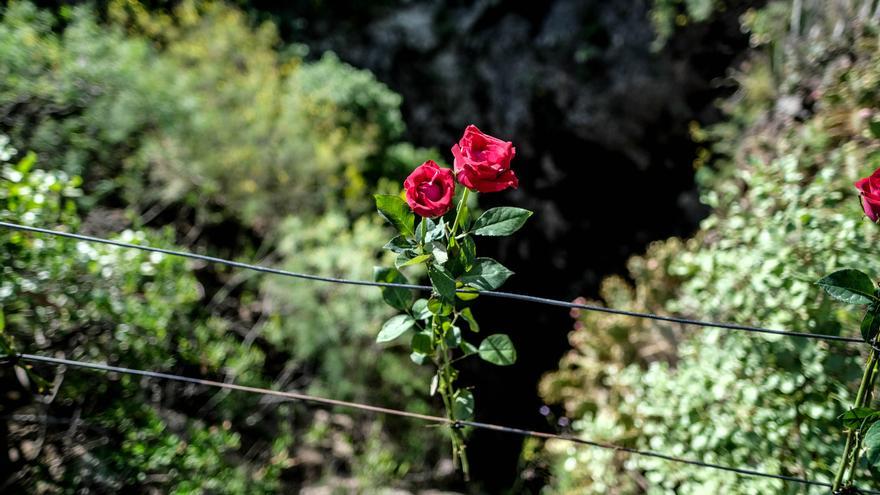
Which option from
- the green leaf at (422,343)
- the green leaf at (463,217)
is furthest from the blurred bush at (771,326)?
the green leaf at (463,217)

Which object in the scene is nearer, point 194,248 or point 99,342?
point 99,342

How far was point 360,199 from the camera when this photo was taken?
4273mm

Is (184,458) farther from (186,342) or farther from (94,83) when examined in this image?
(94,83)

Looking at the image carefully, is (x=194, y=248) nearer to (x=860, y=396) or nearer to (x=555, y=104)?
(x=860, y=396)

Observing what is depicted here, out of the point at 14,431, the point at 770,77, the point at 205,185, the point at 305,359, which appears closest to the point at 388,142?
the point at 205,185

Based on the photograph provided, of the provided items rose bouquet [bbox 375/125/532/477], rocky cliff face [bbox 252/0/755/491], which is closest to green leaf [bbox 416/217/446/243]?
rose bouquet [bbox 375/125/532/477]

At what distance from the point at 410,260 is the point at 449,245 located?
0.12 meters

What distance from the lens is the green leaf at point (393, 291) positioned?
133 centimetres

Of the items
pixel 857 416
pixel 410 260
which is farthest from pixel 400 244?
pixel 857 416

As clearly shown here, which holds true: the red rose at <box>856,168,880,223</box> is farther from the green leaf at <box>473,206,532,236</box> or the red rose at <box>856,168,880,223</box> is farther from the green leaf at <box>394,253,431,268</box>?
the green leaf at <box>394,253,431,268</box>

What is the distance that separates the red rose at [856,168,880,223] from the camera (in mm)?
1080

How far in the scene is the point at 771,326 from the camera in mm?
1974

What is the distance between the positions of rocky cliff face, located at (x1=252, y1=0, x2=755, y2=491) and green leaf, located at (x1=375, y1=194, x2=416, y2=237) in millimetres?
4061

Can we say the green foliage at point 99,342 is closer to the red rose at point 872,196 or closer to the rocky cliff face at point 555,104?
the red rose at point 872,196
